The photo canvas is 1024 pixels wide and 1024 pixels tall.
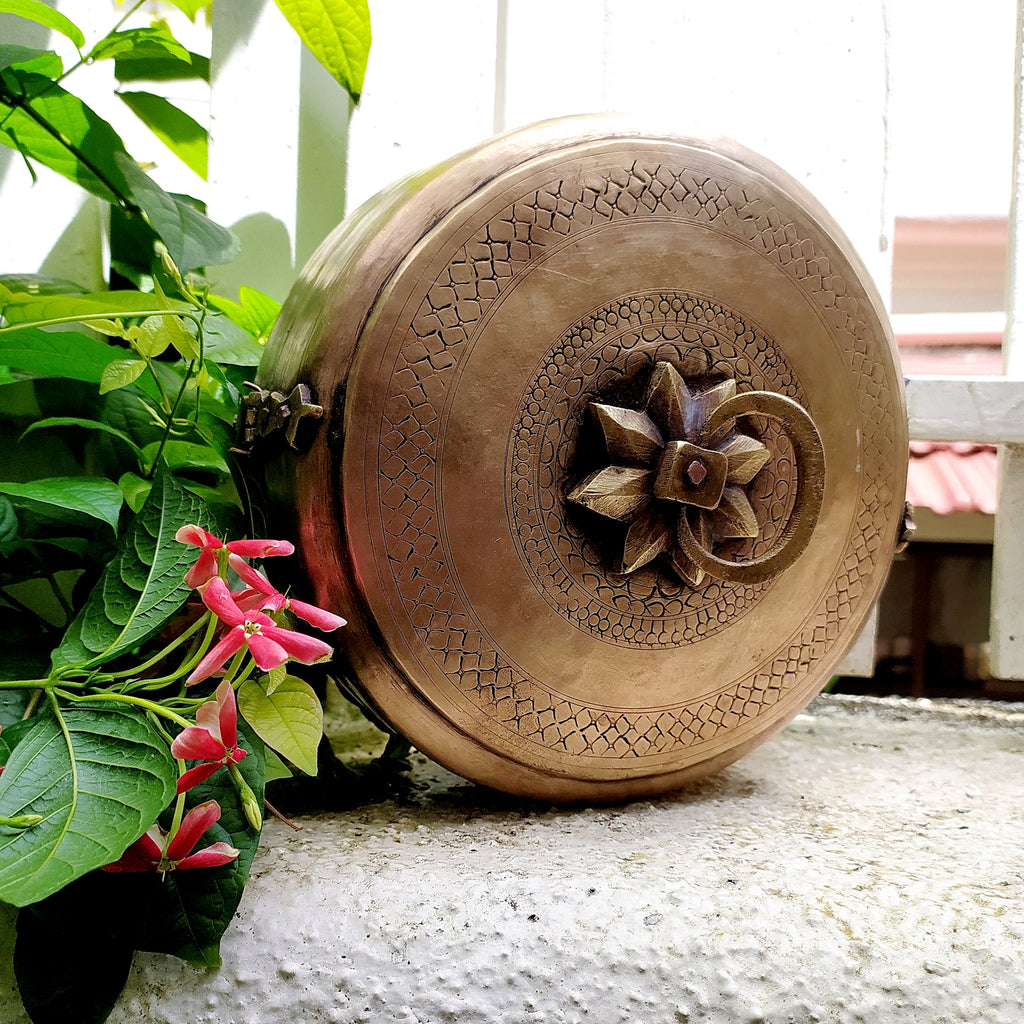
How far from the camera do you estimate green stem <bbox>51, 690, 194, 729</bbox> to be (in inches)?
16.6

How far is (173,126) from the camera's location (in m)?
0.82

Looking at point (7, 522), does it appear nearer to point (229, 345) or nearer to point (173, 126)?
point (229, 345)

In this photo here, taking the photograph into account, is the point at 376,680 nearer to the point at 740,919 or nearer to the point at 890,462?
the point at 740,919

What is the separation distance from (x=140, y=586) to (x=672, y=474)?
0.99ft

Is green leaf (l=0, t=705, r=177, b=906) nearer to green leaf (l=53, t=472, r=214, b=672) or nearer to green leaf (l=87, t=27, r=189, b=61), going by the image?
green leaf (l=53, t=472, r=214, b=672)

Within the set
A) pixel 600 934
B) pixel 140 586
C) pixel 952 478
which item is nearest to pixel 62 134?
pixel 140 586

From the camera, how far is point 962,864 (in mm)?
552

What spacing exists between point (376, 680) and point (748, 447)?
0.27 m

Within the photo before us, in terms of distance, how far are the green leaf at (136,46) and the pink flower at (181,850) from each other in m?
0.51

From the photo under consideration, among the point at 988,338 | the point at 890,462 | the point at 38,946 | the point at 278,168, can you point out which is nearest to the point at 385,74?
the point at 278,168

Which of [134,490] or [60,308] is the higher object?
[60,308]

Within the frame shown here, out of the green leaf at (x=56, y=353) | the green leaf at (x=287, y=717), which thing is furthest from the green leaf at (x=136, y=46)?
the green leaf at (x=287, y=717)

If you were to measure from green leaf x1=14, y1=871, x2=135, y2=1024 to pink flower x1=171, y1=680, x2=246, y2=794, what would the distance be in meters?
0.07

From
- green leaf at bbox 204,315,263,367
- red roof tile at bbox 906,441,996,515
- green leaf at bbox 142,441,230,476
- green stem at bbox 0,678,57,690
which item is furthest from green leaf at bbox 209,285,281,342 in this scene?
red roof tile at bbox 906,441,996,515
